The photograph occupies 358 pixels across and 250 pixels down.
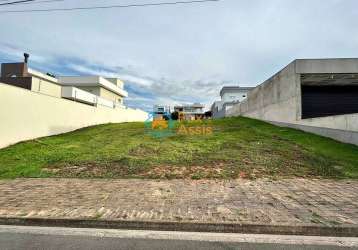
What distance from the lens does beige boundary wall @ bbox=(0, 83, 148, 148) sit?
36.7 feet

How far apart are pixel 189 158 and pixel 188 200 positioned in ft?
12.0

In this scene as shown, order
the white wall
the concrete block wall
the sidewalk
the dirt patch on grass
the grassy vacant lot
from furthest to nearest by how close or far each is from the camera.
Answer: the white wall → the concrete block wall → the grassy vacant lot → the dirt patch on grass → the sidewalk

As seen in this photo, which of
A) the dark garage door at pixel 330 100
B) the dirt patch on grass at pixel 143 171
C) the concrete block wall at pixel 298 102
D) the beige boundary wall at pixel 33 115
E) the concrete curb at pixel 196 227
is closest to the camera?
the concrete curb at pixel 196 227

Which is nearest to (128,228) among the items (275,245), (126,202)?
(126,202)

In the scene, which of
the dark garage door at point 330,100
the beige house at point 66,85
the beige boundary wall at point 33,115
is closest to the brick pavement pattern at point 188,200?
the beige boundary wall at point 33,115

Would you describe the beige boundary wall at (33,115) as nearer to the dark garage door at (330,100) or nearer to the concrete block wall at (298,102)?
the concrete block wall at (298,102)

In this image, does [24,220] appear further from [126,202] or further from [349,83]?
[349,83]

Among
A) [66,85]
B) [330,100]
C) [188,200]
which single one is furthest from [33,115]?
[66,85]

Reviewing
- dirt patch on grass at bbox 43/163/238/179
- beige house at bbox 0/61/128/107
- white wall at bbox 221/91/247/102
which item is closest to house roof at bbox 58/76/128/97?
beige house at bbox 0/61/128/107

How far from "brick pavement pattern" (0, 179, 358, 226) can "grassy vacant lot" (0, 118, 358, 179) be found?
29.0 inches

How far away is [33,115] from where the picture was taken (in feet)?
42.2

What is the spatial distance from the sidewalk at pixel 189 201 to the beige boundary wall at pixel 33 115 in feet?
17.6

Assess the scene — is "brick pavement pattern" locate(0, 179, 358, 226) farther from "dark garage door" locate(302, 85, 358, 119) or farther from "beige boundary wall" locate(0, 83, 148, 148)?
Answer: "dark garage door" locate(302, 85, 358, 119)

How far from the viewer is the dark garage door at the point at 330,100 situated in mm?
14602
